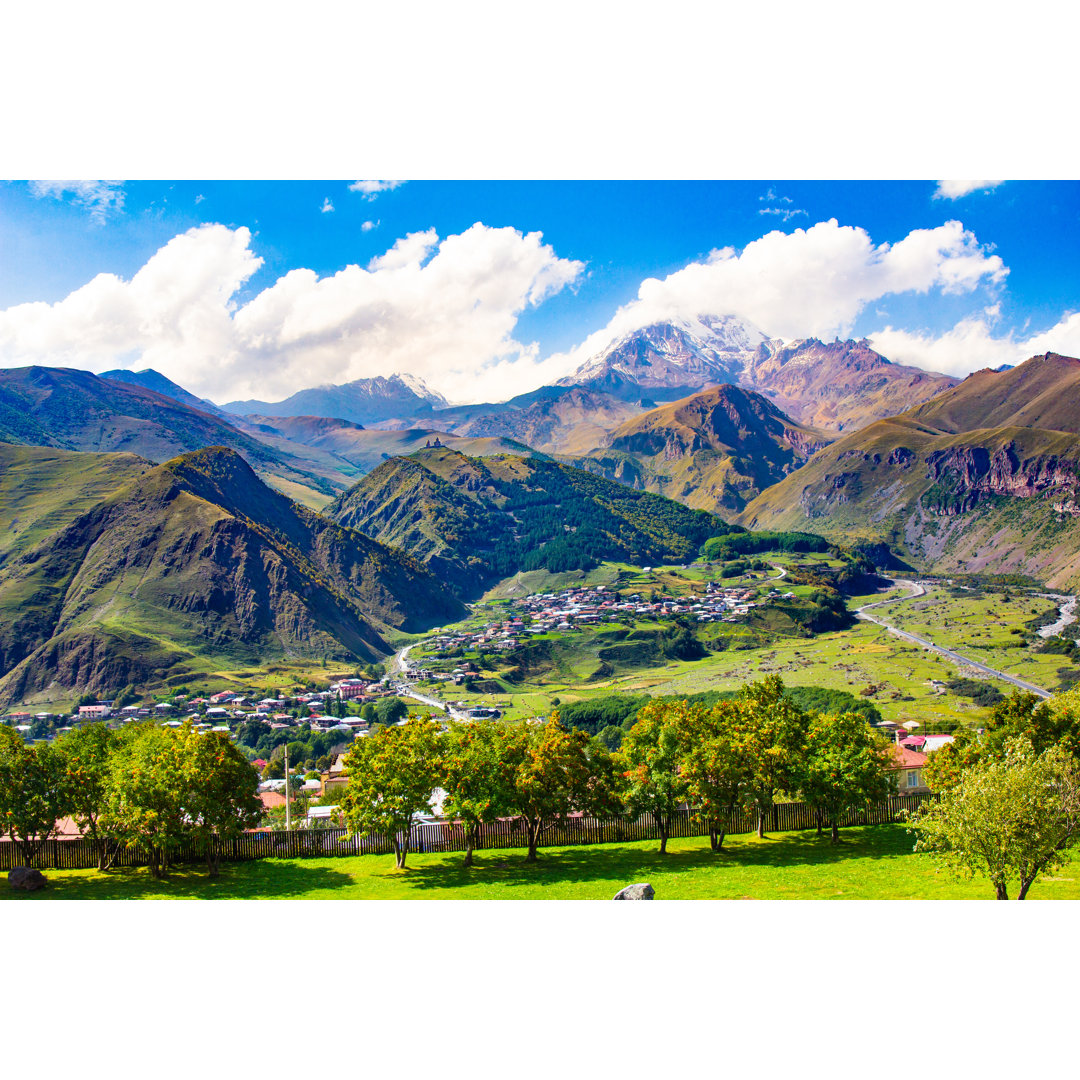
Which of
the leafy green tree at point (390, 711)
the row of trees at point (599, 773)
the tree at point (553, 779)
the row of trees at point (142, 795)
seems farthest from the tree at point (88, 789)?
the leafy green tree at point (390, 711)

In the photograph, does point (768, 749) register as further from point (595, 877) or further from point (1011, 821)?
point (1011, 821)

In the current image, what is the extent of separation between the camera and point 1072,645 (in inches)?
4360

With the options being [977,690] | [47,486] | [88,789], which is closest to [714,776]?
[88,789]

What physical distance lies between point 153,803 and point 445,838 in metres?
10.0

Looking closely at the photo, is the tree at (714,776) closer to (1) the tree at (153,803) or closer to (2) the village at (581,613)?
(1) the tree at (153,803)

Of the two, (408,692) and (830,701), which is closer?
(830,701)

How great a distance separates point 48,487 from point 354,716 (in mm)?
Answer: 104792

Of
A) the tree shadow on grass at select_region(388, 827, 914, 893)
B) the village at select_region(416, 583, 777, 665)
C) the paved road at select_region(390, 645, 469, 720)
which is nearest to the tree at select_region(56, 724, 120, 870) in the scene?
the tree shadow on grass at select_region(388, 827, 914, 893)

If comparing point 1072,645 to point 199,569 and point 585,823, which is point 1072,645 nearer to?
point 585,823

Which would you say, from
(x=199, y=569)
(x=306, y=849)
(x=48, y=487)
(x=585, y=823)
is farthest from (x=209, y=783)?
(x=48, y=487)

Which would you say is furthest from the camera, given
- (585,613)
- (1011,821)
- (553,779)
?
(585,613)

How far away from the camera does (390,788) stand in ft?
85.0

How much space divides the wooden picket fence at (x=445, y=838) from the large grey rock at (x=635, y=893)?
6.74m

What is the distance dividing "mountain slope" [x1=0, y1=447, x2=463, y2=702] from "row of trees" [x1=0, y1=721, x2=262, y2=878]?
88.7 m
